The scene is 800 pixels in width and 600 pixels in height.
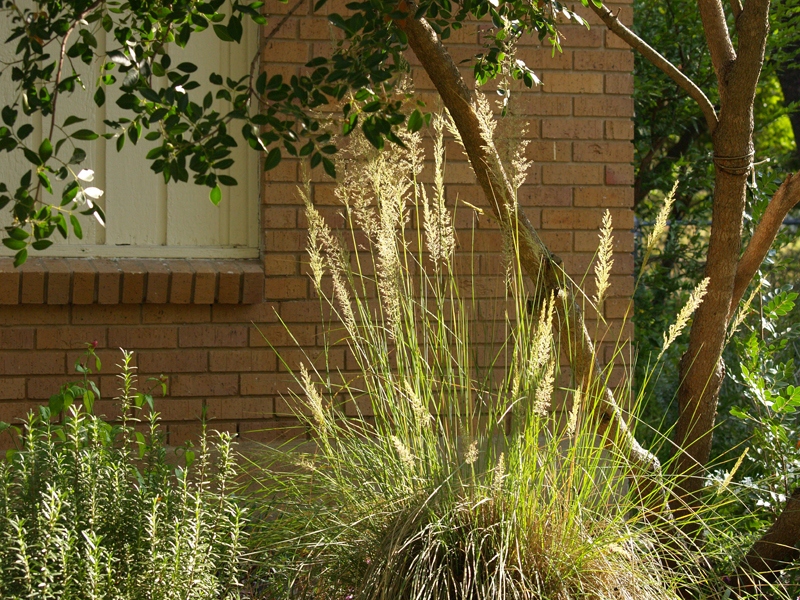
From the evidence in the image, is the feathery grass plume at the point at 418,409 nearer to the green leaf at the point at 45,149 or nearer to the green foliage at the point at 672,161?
the green leaf at the point at 45,149

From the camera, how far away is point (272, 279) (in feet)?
10.2

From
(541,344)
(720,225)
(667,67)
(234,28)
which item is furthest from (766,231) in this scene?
(234,28)

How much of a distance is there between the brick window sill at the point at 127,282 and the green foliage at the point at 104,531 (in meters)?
0.93

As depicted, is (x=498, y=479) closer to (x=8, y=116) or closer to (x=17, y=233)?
(x=17, y=233)

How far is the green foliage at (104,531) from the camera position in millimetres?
1613

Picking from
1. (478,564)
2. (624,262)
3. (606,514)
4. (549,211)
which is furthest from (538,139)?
(478,564)

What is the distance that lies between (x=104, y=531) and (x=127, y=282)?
1.35m

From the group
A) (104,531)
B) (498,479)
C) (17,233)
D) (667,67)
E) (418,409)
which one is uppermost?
(667,67)

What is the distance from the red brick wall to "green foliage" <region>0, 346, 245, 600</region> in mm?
908

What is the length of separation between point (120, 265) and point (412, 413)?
1.57 m

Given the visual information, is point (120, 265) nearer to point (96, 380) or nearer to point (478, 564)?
point (96, 380)

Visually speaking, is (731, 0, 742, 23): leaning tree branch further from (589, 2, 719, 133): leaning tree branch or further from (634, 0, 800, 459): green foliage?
(634, 0, 800, 459): green foliage

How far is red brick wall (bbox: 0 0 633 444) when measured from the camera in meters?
2.99

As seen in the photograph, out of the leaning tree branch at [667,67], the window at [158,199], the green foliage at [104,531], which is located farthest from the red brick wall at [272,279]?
the green foliage at [104,531]
